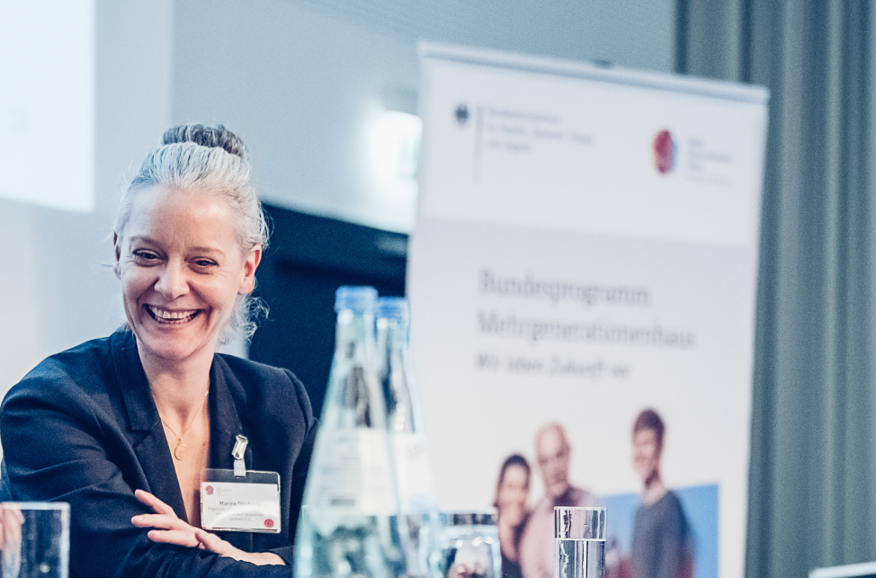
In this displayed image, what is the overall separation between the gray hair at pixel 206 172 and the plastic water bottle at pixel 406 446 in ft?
2.80

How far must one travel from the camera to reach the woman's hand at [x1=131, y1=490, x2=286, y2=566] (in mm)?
1266

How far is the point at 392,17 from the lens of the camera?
4.17 m

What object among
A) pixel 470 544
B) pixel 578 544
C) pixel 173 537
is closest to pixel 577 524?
pixel 578 544

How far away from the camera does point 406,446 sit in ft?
2.41

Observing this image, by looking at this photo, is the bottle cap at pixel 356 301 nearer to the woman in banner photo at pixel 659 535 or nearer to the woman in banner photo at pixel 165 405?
the woman in banner photo at pixel 165 405

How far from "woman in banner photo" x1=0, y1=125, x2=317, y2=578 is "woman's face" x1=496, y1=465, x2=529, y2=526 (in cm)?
67

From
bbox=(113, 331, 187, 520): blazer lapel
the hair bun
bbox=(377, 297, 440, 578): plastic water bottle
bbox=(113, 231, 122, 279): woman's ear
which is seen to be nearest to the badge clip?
bbox=(113, 331, 187, 520): blazer lapel

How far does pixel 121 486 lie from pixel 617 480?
1.29 metres

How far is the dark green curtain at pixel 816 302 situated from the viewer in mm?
3479

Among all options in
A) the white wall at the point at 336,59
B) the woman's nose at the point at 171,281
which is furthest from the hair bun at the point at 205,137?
the white wall at the point at 336,59

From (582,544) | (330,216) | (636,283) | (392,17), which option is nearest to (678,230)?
(636,283)

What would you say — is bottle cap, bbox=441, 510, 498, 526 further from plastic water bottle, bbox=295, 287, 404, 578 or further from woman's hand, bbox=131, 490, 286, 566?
woman's hand, bbox=131, 490, 286, 566

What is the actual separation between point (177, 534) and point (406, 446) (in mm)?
652

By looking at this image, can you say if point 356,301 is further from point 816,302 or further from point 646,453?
point 816,302
